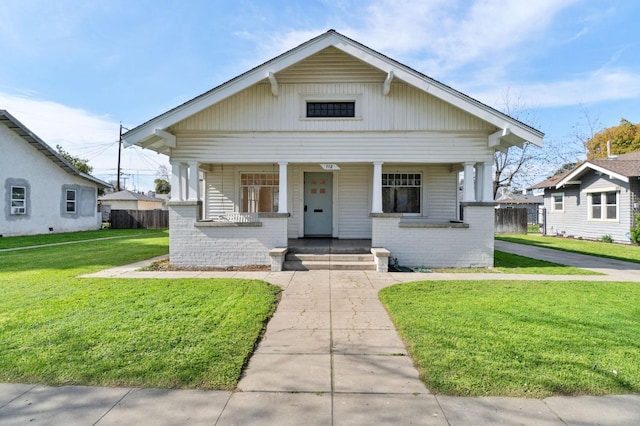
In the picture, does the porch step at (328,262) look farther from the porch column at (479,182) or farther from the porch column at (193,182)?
the porch column at (479,182)

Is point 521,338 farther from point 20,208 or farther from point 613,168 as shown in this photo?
point 20,208

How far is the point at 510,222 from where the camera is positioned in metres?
21.7

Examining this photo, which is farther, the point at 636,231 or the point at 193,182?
the point at 636,231

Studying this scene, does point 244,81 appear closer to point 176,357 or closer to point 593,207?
point 176,357

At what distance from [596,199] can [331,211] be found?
48.8 feet

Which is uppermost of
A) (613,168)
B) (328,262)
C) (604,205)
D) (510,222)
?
(613,168)

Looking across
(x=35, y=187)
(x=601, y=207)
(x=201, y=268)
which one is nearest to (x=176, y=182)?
(x=201, y=268)

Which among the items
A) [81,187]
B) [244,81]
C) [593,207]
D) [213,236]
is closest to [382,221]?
[213,236]

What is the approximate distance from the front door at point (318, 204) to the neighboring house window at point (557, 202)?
16.0 metres

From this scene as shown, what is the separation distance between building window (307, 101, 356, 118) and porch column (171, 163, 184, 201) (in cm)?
385

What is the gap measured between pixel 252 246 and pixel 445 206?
6.54 m

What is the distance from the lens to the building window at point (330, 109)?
8.84 meters

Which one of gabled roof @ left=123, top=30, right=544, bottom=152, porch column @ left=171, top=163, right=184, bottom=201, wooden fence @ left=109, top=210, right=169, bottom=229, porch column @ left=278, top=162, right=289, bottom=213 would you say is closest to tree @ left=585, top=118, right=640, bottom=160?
gabled roof @ left=123, top=30, right=544, bottom=152

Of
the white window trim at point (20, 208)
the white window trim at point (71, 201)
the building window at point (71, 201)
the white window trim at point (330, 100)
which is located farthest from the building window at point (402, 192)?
the building window at point (71, 201)
